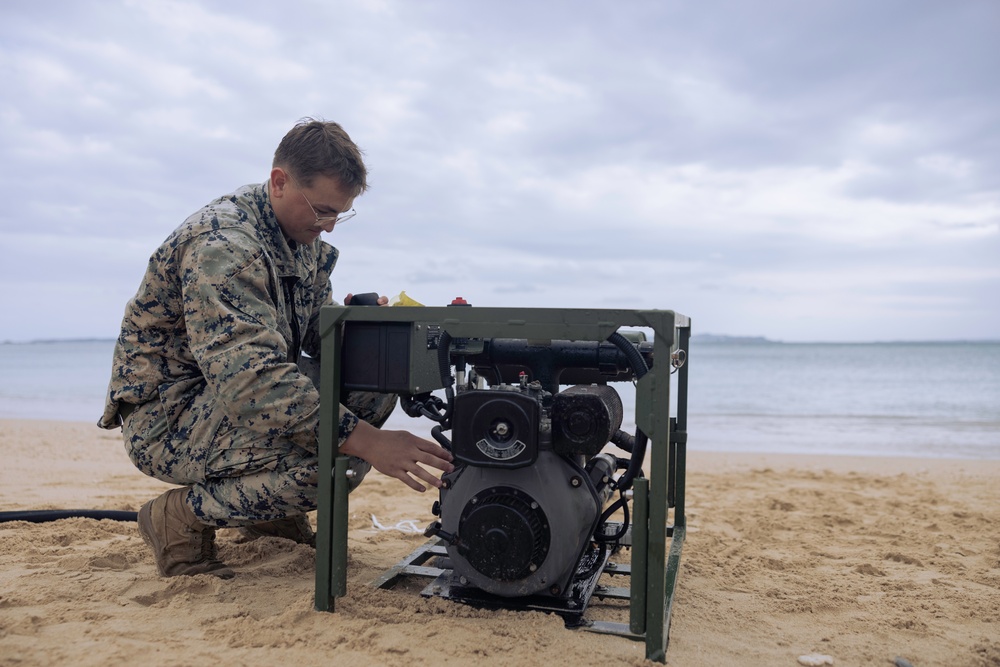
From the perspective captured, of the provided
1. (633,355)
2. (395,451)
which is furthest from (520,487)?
(633,355)

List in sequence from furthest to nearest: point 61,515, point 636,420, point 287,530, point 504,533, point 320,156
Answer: point 61,515 → point 287,530 → point 320,156 → point 504,533 → point 636,420

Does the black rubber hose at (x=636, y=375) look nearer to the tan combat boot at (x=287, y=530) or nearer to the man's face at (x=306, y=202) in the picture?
the man's face at (x=306, y=202)

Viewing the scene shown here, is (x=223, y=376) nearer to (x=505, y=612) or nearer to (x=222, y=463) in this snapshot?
(x=222, y=463)

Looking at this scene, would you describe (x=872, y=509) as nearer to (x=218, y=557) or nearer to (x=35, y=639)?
(x=218, y=557)

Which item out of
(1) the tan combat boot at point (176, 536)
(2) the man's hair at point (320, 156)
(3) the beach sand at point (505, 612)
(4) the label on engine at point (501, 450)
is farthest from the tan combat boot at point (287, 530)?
(2) the man's hair at point (320, 156)

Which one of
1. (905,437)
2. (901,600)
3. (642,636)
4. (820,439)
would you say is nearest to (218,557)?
(642,636)

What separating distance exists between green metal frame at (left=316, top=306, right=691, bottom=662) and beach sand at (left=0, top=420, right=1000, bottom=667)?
0.10m

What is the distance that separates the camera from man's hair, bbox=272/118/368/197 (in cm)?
264

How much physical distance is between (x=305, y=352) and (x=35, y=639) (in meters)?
1.47

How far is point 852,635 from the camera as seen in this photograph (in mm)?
2293

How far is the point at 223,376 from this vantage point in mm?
2254

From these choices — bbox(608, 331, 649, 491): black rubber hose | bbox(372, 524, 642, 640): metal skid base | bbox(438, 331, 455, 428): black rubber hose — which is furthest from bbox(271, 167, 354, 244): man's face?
bbox(372, 524, 642, 640): metal skid base

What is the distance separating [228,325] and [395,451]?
2.09 feet

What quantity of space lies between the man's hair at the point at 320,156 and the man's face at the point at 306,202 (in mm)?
24
